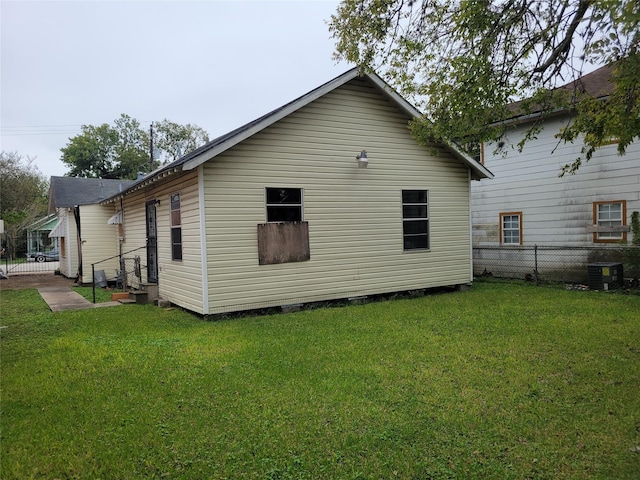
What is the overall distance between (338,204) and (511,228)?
22.8ft

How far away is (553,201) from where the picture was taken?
12.2 metres

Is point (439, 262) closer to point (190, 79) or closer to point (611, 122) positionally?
point (611, 122)

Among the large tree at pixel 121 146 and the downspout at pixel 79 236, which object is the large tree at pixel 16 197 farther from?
the downspout at pixel 79 236

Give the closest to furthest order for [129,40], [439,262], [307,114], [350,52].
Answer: [350,52] → [307,114] → [439,262] → [129,40]

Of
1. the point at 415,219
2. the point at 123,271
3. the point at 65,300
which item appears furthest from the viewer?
the point at 123,271

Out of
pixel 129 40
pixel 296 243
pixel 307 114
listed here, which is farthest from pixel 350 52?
pixel 129 40

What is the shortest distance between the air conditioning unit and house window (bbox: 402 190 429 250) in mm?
4239

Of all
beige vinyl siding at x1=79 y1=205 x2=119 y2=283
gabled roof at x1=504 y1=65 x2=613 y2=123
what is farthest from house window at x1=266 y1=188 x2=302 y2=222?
beige vinyl siding at x1=79 y1=205 x2=119 y2=283

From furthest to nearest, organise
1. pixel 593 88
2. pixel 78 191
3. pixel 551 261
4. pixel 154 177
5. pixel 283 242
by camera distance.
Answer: pixel 78 191, pixel 551 261, pixel 593 88, pixel 154 177, pixel 283 242

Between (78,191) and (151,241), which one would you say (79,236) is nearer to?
(78,191)

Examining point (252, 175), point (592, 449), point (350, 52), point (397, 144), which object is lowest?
point (592, 449)

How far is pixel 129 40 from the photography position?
13516 mm

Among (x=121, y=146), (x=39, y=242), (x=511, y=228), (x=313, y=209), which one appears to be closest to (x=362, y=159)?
(x=313, y=209)

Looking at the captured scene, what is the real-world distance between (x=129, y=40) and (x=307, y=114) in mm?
8288
